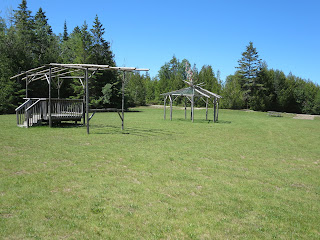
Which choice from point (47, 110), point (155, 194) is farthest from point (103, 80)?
point (155, 194)

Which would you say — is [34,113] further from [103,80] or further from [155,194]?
[103,80]

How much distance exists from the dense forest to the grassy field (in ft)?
85.3

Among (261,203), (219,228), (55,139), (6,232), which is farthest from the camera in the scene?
(55,139)

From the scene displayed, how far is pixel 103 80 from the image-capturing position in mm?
40094

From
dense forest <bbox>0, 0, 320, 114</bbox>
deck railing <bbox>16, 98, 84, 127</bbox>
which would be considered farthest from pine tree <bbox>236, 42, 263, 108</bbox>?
deck railing <bbox>16, 98, 84, 127</bbox>

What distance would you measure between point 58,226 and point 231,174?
423cm

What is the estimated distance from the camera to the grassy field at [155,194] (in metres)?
3.66

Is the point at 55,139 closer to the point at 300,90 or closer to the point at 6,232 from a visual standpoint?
the point at 6,232

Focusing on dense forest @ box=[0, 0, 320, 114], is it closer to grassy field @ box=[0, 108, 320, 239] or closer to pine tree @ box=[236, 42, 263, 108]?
pine tree @ box=[236, 42, 263, 108]

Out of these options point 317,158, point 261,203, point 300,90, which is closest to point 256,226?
point 261,203

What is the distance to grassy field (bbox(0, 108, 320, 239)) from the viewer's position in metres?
3.66

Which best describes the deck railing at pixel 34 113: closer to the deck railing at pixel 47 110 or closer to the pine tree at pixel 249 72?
the deck railing at pixel 47 110

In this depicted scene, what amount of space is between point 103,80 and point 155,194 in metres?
36.9

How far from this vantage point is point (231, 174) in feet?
21.3
